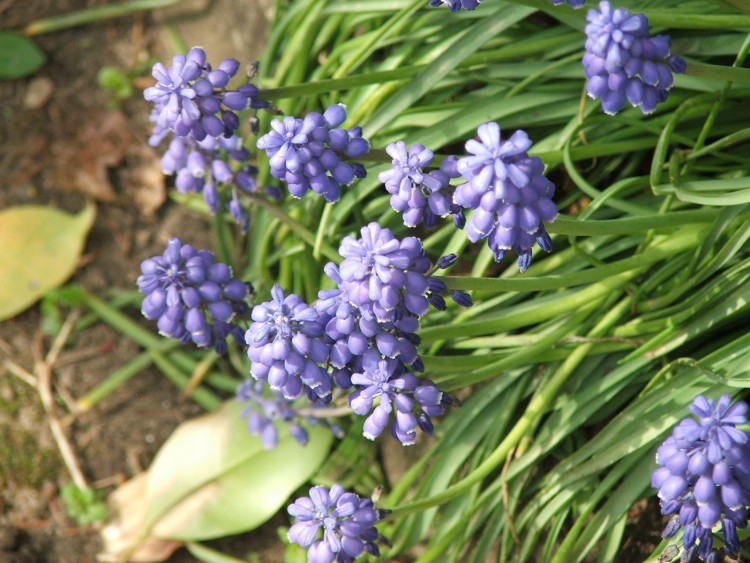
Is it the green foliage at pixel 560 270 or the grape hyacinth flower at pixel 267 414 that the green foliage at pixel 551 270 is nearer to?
the green foliage at pixel 560 270

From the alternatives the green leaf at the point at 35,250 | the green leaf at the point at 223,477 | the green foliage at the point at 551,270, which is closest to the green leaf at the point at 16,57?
the green leaf at the point at 35,250

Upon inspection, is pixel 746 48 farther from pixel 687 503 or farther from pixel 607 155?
pixel 687 503

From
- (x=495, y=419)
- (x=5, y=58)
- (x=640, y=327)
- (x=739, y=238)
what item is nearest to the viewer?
(x=739, y=238)

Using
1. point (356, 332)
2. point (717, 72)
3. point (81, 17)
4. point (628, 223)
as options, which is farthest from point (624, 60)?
point (81, 17)

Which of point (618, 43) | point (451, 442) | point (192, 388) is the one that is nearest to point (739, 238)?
point (618, 43)

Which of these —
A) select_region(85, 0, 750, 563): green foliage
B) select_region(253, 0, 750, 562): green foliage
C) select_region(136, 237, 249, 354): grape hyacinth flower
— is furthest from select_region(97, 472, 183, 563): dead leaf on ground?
select_region(136, 237, 249, 354): grape hyacinth flower

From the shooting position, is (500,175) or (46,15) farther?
(46,15)

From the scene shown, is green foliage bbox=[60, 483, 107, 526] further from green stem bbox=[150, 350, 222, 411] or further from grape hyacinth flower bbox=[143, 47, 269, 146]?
grape hyacinth flower bbox=[143, 47, 269, 146]
